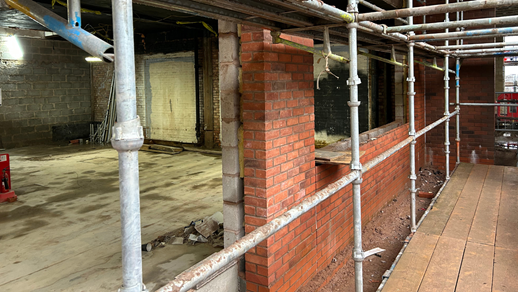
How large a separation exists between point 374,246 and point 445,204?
112 centimetres

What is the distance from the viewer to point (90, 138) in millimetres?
14367

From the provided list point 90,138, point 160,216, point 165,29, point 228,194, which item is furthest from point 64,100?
point 228,194

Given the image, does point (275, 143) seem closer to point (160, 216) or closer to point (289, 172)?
point (289, 172)

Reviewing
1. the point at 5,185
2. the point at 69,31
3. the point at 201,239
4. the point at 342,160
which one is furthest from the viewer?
the point at 5,185

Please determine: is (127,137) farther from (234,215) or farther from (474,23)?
(474,23)

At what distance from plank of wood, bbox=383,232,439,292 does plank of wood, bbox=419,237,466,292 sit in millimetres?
49

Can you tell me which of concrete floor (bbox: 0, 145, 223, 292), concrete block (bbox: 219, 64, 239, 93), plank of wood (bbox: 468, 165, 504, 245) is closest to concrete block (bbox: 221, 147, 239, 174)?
concrete block (bbox: 219, 64, 239, 93)

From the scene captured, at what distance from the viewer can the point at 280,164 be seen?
3707mm

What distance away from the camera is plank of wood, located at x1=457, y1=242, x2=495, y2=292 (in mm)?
3410

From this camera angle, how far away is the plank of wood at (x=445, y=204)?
15.5 ft

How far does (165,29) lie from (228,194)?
9.88 metres

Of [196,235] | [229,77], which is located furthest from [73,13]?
[196,235]

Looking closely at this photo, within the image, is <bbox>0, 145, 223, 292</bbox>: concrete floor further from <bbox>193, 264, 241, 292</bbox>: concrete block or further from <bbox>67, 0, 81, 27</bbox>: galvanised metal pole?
<bbox>67, 0, 81, 27</bbox>: galvanised metal pole

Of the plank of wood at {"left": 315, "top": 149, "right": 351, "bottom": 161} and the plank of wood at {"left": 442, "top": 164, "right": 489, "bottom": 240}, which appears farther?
the plank of wood at {"left": 442, "top": 164, "right": 489, "bottom": 240}
